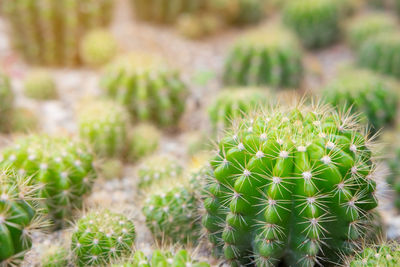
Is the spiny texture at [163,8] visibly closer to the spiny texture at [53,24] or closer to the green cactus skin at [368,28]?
the spiny texture at [53,24]

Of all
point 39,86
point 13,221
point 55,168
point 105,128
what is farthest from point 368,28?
point 13,221

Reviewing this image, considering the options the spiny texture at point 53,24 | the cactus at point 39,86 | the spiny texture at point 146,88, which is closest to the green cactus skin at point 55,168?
the spiny texture at point 146,88

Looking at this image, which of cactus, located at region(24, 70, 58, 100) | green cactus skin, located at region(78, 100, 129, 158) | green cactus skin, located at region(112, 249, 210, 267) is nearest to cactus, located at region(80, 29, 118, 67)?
cactus, located at region(24, 70, 58, 100)

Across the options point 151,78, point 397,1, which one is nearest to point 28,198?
point 151,78

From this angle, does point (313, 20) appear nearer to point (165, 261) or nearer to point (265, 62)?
point (265, 62)

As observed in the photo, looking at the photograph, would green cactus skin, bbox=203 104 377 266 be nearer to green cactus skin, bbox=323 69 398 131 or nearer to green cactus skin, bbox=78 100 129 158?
green cactus skin, bbox=323 69 398 131
